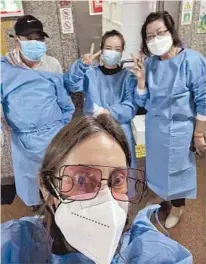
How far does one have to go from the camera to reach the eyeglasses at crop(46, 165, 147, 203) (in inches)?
27.8

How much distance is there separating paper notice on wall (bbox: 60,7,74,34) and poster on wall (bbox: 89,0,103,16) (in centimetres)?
31

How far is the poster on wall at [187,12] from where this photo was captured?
2.08m

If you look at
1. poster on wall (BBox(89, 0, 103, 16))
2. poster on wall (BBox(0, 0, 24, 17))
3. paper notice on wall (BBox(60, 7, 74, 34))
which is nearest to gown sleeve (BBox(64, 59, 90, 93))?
paper notice on wall (BBox(60, 7, 74, 34))

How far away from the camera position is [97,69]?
180cm

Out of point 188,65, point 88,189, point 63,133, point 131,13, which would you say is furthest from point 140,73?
point 88,189

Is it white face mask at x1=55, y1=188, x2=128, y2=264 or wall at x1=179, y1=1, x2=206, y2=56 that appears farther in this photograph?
wall at x1=179, y1=1, x2=206, y2=56

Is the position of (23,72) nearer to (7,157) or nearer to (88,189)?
(7,157)

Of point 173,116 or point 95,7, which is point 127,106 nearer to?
point 173,116

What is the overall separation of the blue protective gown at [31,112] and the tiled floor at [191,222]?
392mm

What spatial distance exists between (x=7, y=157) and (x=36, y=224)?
1.52 metres

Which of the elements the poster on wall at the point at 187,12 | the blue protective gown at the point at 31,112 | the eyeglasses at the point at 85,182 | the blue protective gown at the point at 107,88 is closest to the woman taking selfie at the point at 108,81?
the blue protective gown at the point at 107,88

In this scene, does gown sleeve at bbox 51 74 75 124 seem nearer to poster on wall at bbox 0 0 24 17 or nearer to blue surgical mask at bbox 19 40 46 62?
blue surgical mask at bbox 19 40 46 62

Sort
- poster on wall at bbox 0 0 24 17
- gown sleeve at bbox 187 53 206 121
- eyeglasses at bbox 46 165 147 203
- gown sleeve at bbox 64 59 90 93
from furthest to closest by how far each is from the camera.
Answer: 1. poster on wall at bbox 0 0 24 17
2. gown sleeve at bbox 64 59 90 93
3. gown sleeve at bbox 187 53 206 121
4. eyeglasses at bbox 46 165 147 203

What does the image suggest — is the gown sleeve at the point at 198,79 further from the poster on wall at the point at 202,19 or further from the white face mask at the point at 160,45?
the poster on wall at the point at 202,19
